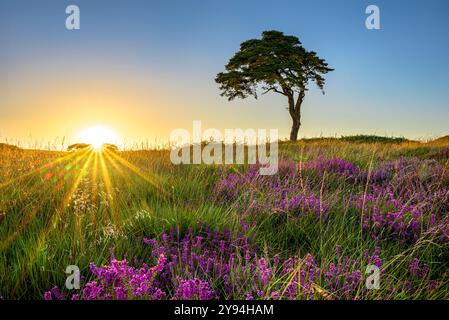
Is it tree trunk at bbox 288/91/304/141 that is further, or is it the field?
tree trunk at bbox 288/91/304/141

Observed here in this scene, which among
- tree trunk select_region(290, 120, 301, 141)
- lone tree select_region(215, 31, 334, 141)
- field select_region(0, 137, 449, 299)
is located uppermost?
lone tree select_region(215, 31, 334, 141)

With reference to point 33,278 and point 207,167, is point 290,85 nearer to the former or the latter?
point 207,167

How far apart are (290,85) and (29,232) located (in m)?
30.3

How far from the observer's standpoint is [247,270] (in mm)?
2402

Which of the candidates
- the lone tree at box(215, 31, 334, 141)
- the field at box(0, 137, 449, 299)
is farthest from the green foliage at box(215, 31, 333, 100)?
the field at box(0, 137, 449, 299)

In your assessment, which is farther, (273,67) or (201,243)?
(273,67)

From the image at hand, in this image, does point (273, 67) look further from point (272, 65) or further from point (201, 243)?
point (201, 243)

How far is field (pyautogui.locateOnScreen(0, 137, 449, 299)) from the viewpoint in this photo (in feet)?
7.64

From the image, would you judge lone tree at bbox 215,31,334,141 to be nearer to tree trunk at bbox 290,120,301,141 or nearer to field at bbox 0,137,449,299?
tree trunk at bbox 290,120,301,141

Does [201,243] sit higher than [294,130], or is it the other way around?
[294,130]

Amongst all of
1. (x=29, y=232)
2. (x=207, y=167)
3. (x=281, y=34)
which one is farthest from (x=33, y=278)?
(x=281, y=34)

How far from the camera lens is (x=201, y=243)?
3215mm

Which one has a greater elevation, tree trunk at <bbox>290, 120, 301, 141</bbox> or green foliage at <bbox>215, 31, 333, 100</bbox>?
green foliage at <bbox>215, 31, 333, 100</bbox>

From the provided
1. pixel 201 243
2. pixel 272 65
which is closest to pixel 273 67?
pixel 272 65
